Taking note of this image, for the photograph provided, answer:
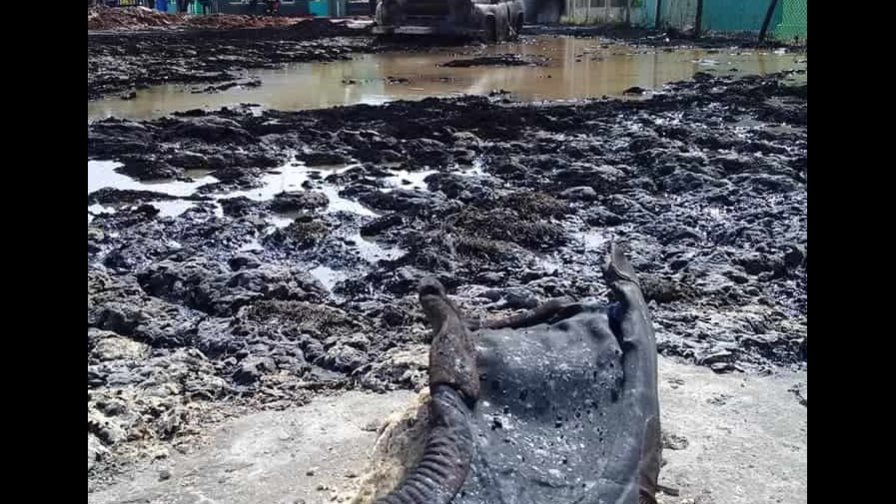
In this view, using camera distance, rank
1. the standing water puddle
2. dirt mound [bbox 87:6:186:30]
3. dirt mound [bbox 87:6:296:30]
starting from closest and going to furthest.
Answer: the standing water puddle, dirt mound [bbox 87:6:186:30], dirt mound [bbox 87:6:296:30]

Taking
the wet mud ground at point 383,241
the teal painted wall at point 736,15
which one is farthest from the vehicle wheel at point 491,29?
the wet mud ground at point 383,241

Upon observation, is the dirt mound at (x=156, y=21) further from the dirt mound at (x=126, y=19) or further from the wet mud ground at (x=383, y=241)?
the wet mud ground at (x=383, y=241)

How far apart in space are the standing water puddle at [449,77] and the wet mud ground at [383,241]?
2.43m

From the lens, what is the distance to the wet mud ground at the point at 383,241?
4.45 m

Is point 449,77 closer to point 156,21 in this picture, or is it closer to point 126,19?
point 126,19

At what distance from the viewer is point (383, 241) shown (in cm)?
664

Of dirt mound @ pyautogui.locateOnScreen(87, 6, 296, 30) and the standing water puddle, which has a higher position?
dirt mound @ pyautogui.locateOnScreen(87, 6, 296, 30)

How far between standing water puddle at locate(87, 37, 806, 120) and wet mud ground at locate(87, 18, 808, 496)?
7.97 feet

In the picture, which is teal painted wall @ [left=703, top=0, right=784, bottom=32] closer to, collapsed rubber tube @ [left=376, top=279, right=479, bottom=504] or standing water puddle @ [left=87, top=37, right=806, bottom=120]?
standing water puddle @ [left=87, top=37, right=806, bottom=120]

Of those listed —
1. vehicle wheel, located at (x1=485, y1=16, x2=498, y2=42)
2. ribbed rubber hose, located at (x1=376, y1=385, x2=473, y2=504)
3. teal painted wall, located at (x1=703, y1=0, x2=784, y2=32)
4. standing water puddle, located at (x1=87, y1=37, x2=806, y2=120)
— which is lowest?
ribbed rubber hose, located at (x1=376, y1=385, x2=473, y2=504)

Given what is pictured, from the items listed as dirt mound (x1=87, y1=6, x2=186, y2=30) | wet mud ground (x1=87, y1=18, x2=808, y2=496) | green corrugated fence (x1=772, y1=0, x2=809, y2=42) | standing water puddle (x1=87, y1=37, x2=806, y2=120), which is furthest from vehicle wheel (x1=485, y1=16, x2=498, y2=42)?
wet mud ground (x1=87, y1=18, x2=808, y2=496)

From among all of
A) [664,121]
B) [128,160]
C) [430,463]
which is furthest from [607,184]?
[430,463]

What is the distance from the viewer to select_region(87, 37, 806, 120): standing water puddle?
14.1 metres
